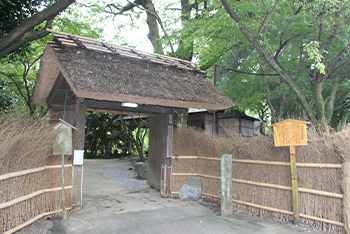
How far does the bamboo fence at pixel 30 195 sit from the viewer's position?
3400 millimetres

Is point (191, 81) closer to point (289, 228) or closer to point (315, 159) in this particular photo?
point (315, 159)

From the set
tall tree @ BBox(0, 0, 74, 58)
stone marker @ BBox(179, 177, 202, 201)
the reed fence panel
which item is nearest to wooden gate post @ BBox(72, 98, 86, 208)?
the reed fence panel

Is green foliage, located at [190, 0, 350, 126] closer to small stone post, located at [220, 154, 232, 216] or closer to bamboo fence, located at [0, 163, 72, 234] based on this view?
small stone post, located at [220, 154, 232, 216]

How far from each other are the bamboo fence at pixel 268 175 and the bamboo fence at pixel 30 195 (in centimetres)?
299

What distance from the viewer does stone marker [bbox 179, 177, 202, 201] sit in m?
6.37

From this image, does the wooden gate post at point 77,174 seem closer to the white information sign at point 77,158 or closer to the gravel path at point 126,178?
the white information sign at point 77,158

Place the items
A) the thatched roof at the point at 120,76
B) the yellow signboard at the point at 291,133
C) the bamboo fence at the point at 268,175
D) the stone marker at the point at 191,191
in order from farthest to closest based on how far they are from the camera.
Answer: the stone marker at the point at 191,191 → the thatched roof at the point at 120,76 → the yellow signboard at the point at 291,133 → the bamboo fence at the point at 268,175

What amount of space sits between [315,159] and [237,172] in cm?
171

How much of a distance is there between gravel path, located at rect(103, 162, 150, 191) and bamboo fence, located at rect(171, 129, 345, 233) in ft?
6.23

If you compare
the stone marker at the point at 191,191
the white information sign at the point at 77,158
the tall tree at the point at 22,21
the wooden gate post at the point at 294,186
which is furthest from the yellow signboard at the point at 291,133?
the tall tree at the point at 22,21

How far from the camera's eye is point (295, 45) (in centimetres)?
852

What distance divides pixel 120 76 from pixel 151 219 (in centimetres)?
311

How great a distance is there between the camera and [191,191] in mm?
6391

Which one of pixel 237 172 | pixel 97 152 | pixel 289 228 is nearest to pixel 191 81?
pixel 237 172
